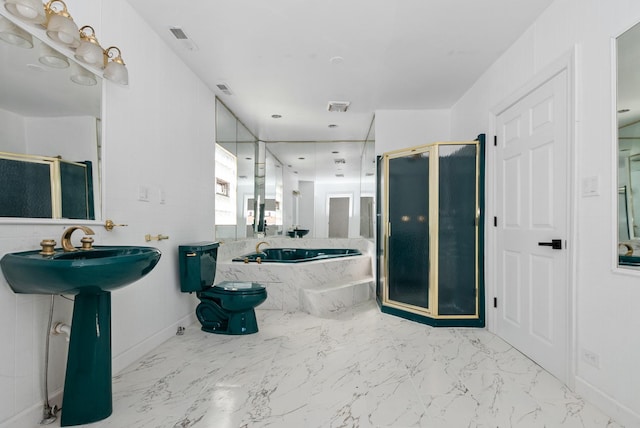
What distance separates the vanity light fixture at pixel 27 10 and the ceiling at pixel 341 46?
81 centimetres

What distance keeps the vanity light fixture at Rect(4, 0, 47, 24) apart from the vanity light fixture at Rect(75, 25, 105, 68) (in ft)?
0.79

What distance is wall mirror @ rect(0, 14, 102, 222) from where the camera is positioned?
150 cm

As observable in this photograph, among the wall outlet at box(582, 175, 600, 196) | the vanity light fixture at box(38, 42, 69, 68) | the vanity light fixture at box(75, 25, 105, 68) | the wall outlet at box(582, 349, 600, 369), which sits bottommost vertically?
the wall outlet at box(582, 349, 600, 369)

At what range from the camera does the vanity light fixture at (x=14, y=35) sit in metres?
1.47

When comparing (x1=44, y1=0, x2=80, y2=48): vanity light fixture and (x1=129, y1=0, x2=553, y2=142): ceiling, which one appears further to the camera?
(x1=129, y1=0, x2=553, y2=142): ceiling

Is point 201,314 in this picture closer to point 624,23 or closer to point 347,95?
point 347,95

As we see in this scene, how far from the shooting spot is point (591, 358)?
1879 mm

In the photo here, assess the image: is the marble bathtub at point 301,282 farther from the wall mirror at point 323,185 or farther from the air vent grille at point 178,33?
the air vent grille at point 178,33

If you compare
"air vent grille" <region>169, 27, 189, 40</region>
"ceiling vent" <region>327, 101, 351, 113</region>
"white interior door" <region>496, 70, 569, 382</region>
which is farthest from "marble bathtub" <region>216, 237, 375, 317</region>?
"air vent grille" <region>169, 27, 189, 40</region>

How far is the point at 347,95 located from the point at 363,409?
3.00 metres

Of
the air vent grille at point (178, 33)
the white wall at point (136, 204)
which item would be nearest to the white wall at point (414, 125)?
the white wall at point (136, 204)

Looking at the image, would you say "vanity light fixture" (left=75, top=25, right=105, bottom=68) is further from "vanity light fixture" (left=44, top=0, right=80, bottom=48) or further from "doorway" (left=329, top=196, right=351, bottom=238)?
"doorway" (left=329, top=196, right=351, bottom=238)

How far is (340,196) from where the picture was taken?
5.72 meters

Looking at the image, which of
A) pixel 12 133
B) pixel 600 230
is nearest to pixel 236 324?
pixel 12 133
